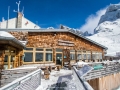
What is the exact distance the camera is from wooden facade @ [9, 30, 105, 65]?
16328 mm

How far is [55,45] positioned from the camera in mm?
17781

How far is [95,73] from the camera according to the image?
9094 mm

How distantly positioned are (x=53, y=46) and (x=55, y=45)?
0.96 feet

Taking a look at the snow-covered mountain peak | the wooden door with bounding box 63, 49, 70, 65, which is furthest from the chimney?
the snow-covered mountain peak

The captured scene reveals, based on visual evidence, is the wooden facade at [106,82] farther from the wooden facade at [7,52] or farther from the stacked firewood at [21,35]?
the stacked firewood at [21,35]

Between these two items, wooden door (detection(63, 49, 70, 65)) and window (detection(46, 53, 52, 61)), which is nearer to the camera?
window (detection(46, 53, 52, 61))

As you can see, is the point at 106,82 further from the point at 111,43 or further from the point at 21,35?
the point at 111,43

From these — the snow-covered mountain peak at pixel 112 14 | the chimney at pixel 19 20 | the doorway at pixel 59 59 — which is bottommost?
the doorway at pixel 59 59

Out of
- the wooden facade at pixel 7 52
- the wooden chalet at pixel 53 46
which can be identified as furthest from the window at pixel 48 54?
the wooden facade at pixel 7 52

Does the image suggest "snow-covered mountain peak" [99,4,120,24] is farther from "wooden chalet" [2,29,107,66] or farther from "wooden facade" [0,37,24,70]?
"wooden facade" [0,37,24,70]

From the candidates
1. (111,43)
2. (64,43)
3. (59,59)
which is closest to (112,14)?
(111,43)

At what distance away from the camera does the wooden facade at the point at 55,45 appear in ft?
53.6

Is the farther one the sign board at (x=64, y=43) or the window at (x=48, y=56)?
the sign board at (x=64, y=43)

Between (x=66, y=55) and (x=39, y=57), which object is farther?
(x=66, y=55)
